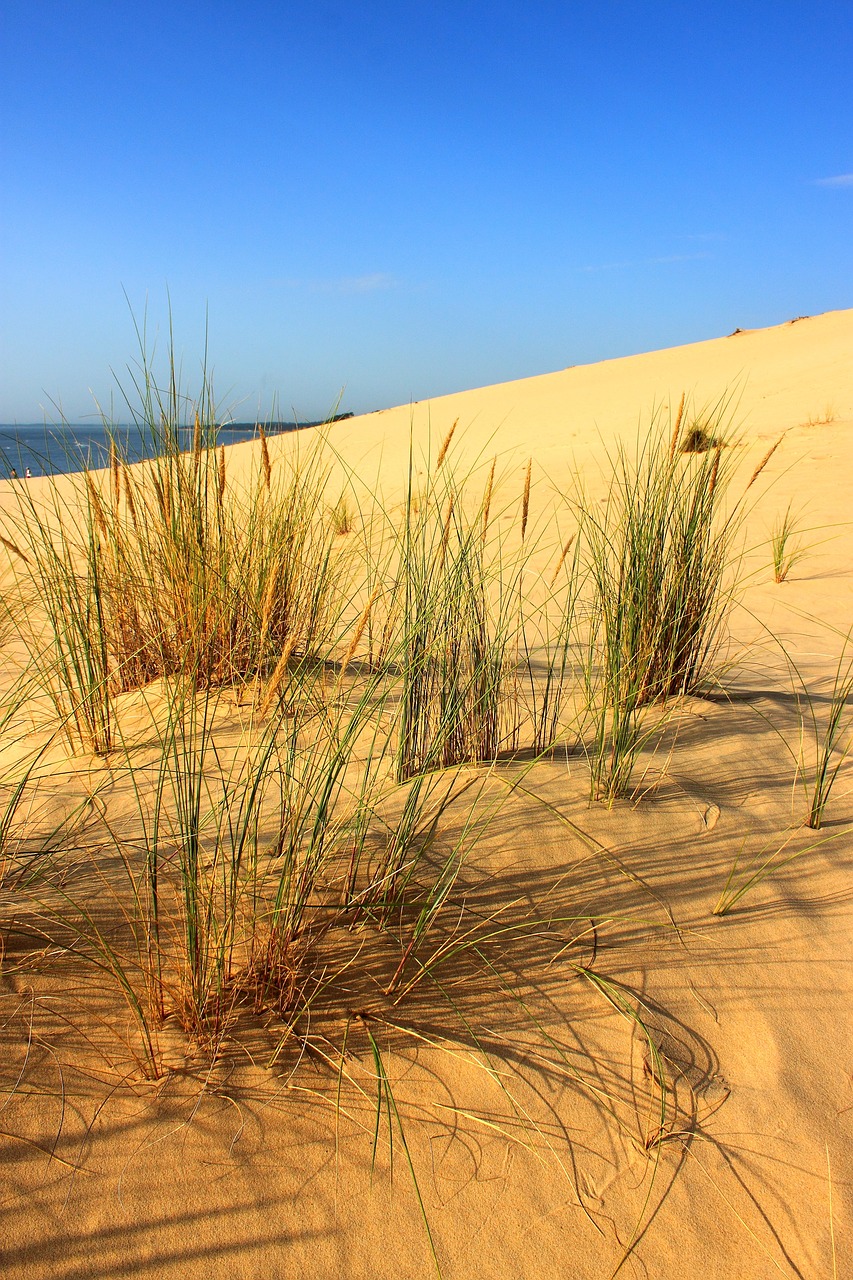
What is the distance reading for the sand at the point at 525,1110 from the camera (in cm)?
107

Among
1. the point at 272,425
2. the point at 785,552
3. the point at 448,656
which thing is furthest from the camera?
the point at 785,552

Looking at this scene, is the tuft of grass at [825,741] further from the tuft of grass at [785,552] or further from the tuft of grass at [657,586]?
the tuft of grass at [785,552]

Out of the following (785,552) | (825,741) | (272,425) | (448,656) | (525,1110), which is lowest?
(525,1110)

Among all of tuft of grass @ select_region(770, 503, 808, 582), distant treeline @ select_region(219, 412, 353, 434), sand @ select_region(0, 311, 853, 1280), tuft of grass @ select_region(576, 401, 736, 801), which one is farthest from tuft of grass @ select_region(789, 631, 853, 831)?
distant treeline @ select_region(219, 412, 353, 434)

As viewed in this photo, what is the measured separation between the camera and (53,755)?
2209 mm

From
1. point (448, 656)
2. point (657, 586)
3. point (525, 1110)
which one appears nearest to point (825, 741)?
point (657, 586)

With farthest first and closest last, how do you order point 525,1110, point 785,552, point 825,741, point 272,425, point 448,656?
point 785,552, point 272,425, point 825,741, point 448,656, point 525,1110

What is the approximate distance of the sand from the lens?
107 centimetres

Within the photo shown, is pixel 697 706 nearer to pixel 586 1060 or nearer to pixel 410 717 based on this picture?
pixel 410 717

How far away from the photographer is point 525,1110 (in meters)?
1.24

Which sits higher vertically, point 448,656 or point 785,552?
point 448,656

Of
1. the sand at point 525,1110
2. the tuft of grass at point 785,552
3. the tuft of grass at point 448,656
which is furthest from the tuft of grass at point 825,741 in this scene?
the tuft of grass at point 785,552

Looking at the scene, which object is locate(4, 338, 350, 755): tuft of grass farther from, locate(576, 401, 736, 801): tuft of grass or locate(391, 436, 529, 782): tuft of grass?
locate(576, 401, 736, 801): tuft of grass

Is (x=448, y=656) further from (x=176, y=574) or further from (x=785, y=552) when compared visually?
(x=785, y=552)
